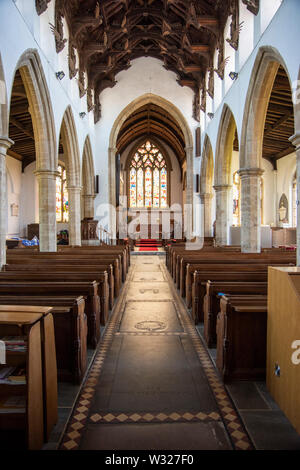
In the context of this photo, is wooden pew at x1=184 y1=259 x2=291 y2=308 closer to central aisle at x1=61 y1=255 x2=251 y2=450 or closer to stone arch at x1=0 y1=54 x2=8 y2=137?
central aisle at x1=61 y1=255 x2=251 y2=450

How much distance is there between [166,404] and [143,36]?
1484 centimetres

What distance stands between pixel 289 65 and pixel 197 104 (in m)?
10.2

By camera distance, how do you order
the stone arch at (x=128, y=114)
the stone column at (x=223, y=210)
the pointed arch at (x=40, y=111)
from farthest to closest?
1. the stone arch at (x=128, y=114)
2. the stone column at (x=223, y=210)
3. the pointed arch at (x=40, y=111)

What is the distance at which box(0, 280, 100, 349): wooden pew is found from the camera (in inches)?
151

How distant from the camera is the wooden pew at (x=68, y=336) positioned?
10.0 feet

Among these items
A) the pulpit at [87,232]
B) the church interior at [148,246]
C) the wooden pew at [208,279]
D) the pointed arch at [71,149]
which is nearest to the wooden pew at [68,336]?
the church interior at [148,246]

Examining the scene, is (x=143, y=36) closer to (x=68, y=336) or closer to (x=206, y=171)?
(x=206, y=171)

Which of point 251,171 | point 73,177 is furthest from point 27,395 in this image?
point 73,177

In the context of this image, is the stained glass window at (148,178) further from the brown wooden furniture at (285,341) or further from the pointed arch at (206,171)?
the brown wooden furniture at (285,341)

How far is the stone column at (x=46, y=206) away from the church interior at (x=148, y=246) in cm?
4

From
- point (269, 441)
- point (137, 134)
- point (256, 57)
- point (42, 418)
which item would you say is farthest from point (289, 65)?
point (137, 134)

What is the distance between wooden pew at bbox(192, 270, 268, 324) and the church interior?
1.1 inches

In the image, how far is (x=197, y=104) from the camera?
52.0 feet
